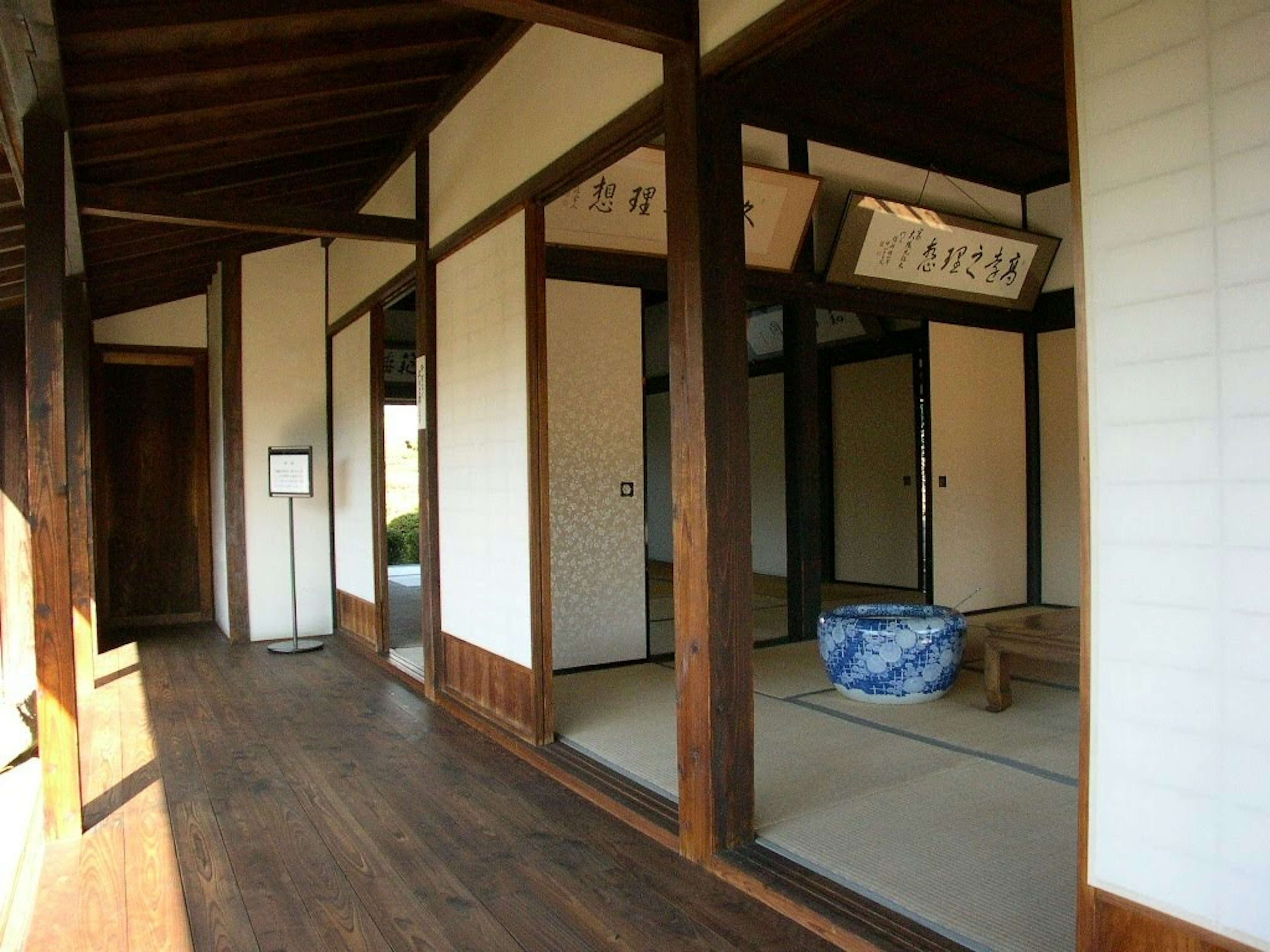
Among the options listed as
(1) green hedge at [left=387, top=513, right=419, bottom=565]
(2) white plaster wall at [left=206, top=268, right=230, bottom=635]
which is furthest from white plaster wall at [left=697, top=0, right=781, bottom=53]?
(1) green hedge at [left=387, top=513, right=419, bottom=565]

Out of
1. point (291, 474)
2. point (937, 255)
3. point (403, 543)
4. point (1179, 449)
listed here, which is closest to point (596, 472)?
point (291, 474)

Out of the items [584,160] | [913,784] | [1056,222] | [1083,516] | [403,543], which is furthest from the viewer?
[403,543]

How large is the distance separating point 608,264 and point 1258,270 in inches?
157

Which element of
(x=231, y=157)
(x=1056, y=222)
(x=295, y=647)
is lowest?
(x=295, y=647)

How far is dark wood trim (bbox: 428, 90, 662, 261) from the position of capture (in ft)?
9.43

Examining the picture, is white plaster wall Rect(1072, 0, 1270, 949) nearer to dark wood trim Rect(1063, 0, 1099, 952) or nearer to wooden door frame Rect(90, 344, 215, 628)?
dark wood trim Rect(1063, 0, 1099, 952)

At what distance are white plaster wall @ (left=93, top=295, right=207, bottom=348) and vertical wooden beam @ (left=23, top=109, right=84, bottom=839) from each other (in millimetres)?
4435

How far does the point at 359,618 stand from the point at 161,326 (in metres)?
3.04

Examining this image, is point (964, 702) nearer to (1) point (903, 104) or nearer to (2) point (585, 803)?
(2) point (585, 803)

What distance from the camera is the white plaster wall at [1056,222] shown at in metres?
6.66

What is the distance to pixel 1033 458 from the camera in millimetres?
7004

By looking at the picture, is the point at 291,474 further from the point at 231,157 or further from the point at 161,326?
the point at 231,157

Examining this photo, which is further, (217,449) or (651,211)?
(217,449)

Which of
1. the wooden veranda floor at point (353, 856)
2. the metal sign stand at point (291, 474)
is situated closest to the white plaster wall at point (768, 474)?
the metal sign stand at point (291, 474)
